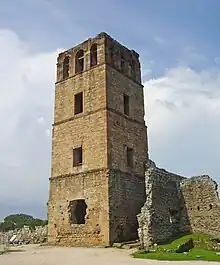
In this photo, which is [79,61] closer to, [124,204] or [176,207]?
[124,204]

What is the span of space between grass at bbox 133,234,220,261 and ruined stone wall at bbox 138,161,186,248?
4.28 ft

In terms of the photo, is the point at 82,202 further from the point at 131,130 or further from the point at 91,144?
the point at 131,130

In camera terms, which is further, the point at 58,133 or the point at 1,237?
the point at 1,237

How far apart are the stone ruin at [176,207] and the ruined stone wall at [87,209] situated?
2071 millimetres

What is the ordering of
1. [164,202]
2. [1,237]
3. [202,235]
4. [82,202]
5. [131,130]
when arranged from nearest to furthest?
[202,235] < [164,202] < [82,202] < [131,130] < [1,237]

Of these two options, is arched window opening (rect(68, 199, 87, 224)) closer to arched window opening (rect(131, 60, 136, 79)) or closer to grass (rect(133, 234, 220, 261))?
grass (rect(133, 234, 220, 261))

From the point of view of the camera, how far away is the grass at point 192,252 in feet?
39.7

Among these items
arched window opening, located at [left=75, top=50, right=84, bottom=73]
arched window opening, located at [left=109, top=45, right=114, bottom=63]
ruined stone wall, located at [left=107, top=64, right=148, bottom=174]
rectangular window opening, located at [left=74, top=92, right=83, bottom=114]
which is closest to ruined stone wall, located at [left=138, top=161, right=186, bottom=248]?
ruined stone wall, located at [left=107, top=64, right=148, bottom=174]

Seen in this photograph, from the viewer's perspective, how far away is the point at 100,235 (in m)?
18.0

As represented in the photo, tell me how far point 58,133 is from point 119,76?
5.07 metres

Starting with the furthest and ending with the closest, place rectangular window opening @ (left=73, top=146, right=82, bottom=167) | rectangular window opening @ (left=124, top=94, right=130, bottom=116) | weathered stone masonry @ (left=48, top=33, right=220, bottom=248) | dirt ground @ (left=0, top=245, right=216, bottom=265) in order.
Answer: rectangular window opening @ (left=124, top=94, right=130, bottom=116) → rectangular window opening @ (left=73, top=146, right=82, bottom=167) → weathered stone masonry @ (left=48, top=33, right=220, bottom=248) → dirt ground @ (left=0, top=245, right=216, bottom=265)

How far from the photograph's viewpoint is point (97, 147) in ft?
64.4

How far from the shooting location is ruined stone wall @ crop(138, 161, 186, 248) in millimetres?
17047

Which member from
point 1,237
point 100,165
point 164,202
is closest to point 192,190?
point 164,202
